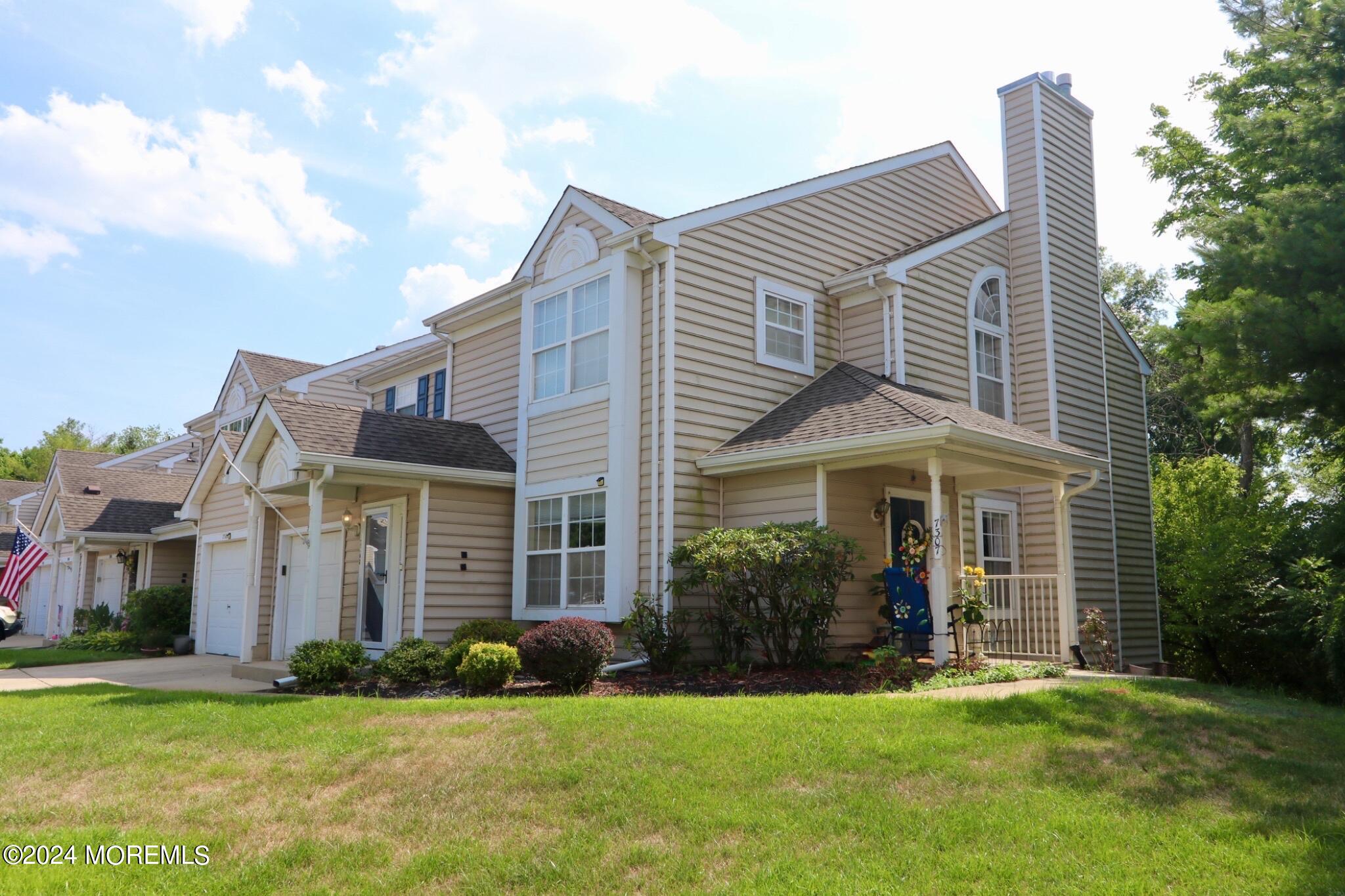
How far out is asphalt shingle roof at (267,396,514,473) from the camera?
13.3 metres

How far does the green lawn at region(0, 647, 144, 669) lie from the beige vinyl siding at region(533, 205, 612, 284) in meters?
11.3

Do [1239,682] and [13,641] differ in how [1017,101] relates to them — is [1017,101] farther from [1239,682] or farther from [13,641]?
[13,641]

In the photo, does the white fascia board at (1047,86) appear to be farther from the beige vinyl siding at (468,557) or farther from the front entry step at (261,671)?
the front entry step at (261,671)

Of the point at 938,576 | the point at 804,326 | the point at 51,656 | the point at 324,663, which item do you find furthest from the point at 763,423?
the point at 51,656

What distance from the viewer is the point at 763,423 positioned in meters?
13.3

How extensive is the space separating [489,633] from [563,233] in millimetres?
6010

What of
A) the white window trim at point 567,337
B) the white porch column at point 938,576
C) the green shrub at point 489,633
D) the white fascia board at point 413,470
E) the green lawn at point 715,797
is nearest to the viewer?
the green lawn at point 715,797

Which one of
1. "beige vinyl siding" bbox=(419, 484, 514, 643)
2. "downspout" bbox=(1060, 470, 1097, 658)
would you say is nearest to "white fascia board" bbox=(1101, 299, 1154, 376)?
"downspout" bbox=(1060, 470, 1097, 658)

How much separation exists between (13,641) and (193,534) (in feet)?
31.7

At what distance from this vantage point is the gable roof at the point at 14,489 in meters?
47.5

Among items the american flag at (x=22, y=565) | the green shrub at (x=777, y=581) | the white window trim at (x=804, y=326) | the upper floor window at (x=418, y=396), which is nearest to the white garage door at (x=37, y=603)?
the american flag at (x=22, y=565)

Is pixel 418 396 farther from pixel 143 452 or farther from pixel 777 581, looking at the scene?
pixel 143 452

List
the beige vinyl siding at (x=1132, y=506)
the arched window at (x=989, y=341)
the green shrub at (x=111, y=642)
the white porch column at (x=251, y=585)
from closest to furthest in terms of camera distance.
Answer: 1. the white porch column at (x=251, y=585)
2. the arched window at (x=989, y=341)
3. the beige vinyl siding at (x=1132, y=506)
4. the green shrub at (x=111, y=642)

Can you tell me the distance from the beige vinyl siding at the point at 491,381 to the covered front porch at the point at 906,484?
4.35 metres
